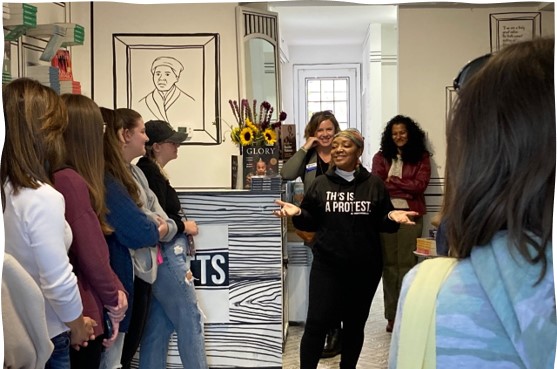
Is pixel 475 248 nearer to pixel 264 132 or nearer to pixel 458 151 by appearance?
pixel 458 151

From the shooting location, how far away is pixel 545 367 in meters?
0.56

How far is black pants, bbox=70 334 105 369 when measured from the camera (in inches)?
54.2

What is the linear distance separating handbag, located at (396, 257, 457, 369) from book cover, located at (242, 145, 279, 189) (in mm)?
1766

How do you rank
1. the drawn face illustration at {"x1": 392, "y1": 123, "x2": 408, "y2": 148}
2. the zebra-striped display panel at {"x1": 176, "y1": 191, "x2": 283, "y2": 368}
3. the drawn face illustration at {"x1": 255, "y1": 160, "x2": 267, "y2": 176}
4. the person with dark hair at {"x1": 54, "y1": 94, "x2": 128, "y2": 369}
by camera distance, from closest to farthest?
1. the person with dark hair at {"x1": 54, "y1": 94, "x2": 128, "y2": 369}
2. the zebra-striped display panel at {"x1": 176, "y1": 191, "x2": 283, "y2": 368}
3. the drawn face illustration at {"x1": 255, "y1": 160, "x2": 267, "y2": 176}
4. the drawn face illustration at {"x1": 392, "y1": 123, "x2": 408, "y2": 148}

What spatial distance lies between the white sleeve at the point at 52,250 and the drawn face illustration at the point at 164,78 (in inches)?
64.2

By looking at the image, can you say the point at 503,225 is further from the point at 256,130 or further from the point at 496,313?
the point at 256,130

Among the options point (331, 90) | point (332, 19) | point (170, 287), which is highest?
point (332, 19)

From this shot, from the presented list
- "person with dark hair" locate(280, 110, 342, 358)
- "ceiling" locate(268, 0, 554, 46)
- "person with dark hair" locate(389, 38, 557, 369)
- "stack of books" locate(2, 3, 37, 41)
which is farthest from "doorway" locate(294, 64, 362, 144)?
"person with dark hair" locate(389, 38, 557, 369)

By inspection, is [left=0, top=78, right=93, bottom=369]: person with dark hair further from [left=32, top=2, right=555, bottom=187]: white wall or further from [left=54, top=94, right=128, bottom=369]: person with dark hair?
[left=32, top=2, right=555, bottom=187]: white wall

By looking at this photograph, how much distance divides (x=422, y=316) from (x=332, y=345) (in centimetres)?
218

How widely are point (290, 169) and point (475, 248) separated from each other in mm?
2189

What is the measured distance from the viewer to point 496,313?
561mm

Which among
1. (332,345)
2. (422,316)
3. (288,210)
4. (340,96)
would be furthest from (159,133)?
(340,96)

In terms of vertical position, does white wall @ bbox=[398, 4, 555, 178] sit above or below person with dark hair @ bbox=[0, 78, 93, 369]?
above
